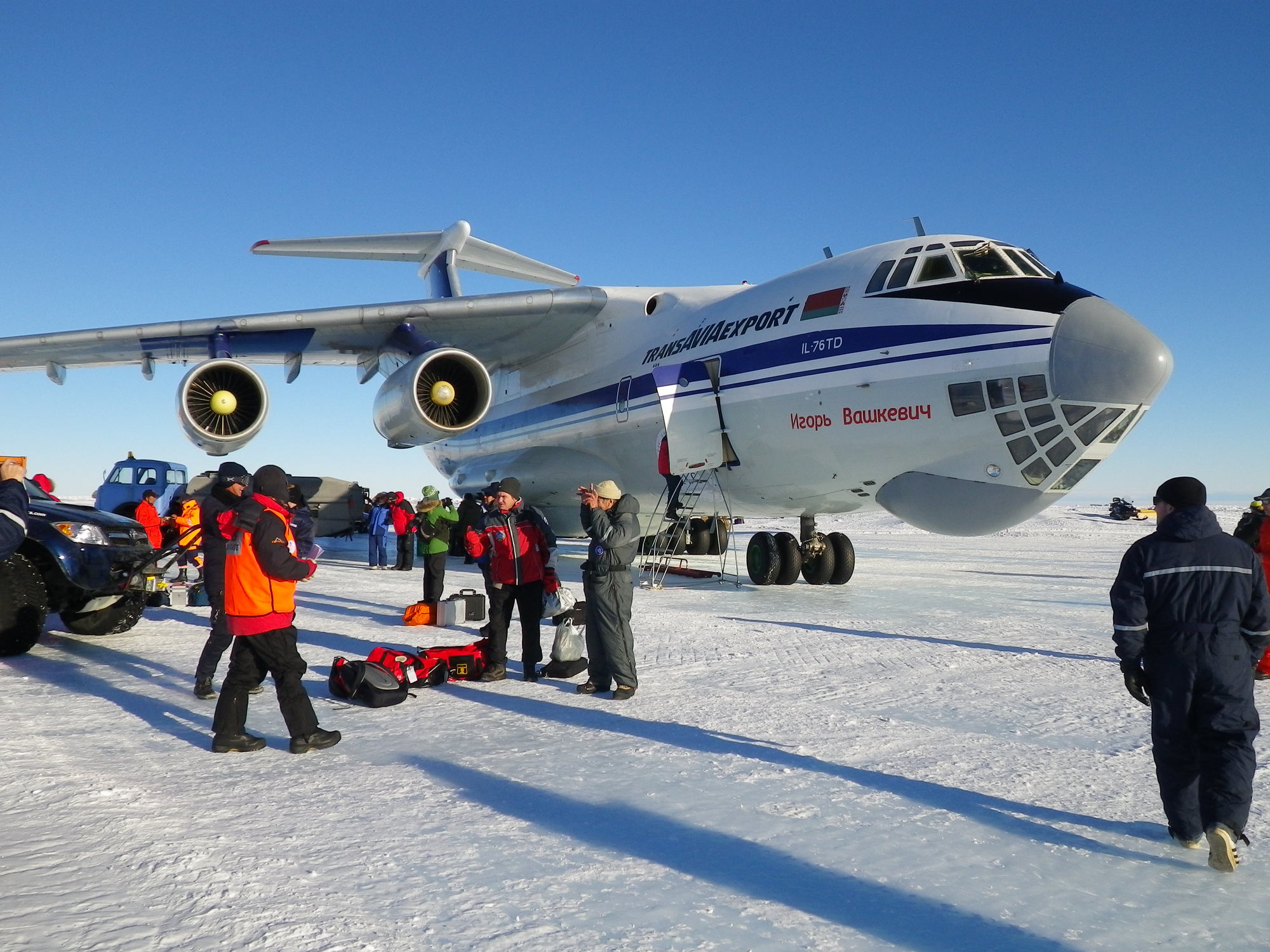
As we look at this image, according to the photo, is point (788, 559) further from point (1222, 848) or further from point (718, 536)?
point (1222, 848)

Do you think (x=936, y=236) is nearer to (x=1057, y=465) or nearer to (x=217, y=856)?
→ (x=1057, y=465)

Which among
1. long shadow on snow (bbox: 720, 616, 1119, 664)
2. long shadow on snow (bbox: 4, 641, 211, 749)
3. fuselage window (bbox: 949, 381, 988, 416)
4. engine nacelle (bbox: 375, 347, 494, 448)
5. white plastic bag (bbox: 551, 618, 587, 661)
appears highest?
engine nacelle (bbox: 375, 347, 494, 448)

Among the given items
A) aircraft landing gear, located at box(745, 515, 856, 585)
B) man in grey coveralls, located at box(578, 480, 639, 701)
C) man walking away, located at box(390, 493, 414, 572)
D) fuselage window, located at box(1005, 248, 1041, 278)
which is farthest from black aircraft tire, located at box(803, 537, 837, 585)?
man in grey coveralls, located at box(578, 480, 639, 701)

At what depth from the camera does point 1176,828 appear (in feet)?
9.24

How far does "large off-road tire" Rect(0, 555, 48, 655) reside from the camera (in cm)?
551

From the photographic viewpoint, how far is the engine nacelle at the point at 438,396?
987cm

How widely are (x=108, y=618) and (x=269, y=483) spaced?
12.3ft

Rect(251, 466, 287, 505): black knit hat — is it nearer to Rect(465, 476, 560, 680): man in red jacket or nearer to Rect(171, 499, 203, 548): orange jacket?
Rect(465, 476, 560, 680): man in red jacket

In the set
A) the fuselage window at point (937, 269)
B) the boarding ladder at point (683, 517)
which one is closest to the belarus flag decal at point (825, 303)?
the fuselage window at point (937, 269)

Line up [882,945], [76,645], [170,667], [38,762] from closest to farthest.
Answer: [882,945] → [38,762] → [170,667] → [76,645]

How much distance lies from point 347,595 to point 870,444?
5.76 meters

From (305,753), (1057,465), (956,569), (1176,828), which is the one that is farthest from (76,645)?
(956,569)

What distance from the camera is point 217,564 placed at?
5062mm

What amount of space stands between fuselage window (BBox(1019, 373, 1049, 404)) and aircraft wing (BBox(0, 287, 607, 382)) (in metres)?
6.38
